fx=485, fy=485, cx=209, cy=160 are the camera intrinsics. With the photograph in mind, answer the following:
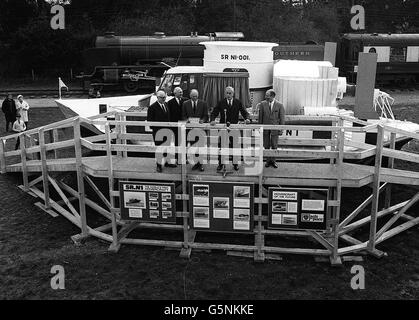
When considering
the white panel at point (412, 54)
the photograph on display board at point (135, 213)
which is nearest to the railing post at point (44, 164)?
the photograph on display board at point (135, 213)

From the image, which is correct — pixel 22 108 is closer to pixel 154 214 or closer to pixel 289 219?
pixel 154 214

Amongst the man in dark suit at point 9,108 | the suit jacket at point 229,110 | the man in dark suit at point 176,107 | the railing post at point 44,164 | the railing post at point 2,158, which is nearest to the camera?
the suit jacket at point 229,110

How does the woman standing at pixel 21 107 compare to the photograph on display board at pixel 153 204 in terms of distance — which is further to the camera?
the woman standing at pixel 21 107

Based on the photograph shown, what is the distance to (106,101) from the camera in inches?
662

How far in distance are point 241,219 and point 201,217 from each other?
0.70 m

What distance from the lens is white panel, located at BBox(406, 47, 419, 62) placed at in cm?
3050

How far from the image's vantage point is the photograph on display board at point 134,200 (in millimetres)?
8562

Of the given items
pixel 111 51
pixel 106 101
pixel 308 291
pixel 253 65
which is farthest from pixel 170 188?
pixel 111 51

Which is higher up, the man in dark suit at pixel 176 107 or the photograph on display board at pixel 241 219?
the man in dark suit at pixel 176 107

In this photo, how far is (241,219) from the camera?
8297 millimetres

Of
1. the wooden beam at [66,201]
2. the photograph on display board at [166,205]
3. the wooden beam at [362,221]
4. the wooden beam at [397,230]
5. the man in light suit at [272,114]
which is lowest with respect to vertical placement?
the wooden beam at [397,230]

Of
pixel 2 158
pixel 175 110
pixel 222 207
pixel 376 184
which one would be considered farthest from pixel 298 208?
pixel 2 158

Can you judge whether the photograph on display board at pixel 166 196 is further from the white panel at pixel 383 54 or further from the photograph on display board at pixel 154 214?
the white panel at pixel 383 54
